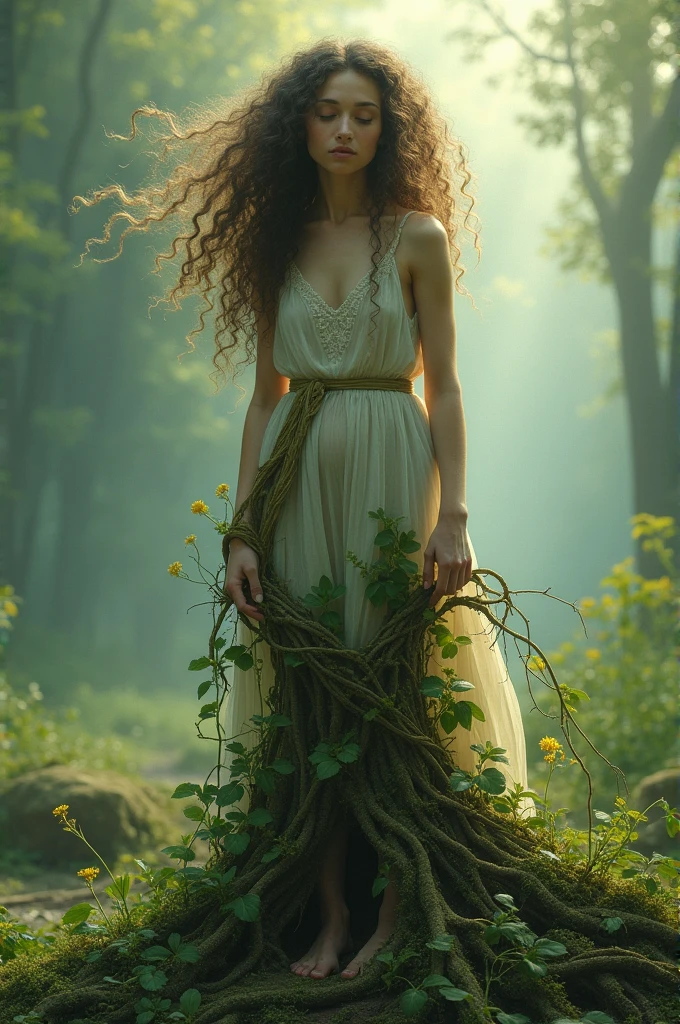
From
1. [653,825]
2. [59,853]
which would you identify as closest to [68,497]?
[59,853]

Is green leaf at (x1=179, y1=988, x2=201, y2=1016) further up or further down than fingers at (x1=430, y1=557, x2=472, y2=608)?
further down

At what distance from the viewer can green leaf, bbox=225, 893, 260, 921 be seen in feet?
7.37

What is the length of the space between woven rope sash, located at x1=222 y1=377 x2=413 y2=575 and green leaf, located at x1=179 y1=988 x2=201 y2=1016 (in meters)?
1.03

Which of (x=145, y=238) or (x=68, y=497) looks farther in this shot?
(x=68, y=497)

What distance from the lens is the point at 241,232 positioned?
2877 millimetres

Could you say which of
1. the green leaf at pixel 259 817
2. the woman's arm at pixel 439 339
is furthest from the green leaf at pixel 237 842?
the woman's arm at pixel 439 339

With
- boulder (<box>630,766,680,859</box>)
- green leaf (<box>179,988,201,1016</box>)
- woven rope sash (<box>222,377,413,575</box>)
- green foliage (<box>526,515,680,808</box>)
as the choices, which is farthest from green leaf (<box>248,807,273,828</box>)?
green foliage (<box>526,515,680,808</box>)

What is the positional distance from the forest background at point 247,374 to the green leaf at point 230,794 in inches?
55.7

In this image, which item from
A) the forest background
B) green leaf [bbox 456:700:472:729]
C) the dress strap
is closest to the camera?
green leaf [bbox 456:700:472:729]

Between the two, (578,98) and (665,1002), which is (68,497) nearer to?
(578,98)

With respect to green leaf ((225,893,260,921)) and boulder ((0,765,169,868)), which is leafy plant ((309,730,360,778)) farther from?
boulder ((0,765,169,868))

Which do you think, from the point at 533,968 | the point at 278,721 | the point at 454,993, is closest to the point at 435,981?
the point at 454,993

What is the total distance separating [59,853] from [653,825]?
2.87m

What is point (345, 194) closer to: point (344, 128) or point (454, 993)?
point (344, 128)
